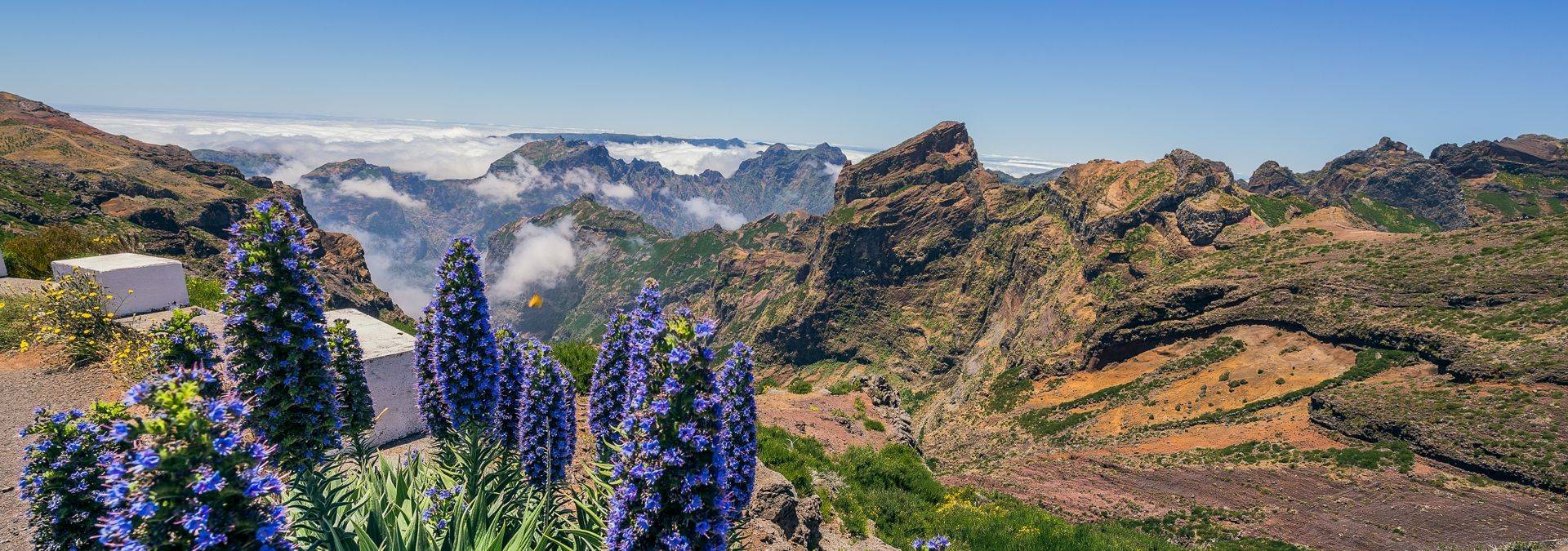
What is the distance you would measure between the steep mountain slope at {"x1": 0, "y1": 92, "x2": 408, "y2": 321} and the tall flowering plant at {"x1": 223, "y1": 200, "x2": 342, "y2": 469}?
2060 centimetres

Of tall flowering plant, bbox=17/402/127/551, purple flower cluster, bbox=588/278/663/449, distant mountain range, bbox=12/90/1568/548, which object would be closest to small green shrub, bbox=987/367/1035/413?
distant mountain range, bbox=12/90/1568/548

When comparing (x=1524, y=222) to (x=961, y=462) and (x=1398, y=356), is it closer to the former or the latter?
(x=1398, y=356)

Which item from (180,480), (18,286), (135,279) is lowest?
(18,286)

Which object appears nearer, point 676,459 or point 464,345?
point 676,459

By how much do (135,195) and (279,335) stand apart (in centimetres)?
14247

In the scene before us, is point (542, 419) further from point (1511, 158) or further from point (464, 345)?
point (1511, 158)

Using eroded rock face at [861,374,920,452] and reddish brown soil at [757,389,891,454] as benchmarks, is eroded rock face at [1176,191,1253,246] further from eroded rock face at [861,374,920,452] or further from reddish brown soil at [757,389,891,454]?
reddish brown soil at [757,389,891,454]

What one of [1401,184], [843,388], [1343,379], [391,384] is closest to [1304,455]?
[1343,379]

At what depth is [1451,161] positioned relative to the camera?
174000 millimetres

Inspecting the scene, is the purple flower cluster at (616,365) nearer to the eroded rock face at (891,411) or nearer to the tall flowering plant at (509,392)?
the tall flowering plant at (509,392)

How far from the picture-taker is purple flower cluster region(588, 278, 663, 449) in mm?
9383

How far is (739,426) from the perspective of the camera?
8.86 metres

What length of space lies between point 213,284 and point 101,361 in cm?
1047

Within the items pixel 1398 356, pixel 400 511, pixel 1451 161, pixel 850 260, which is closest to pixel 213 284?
pixel 400 511
